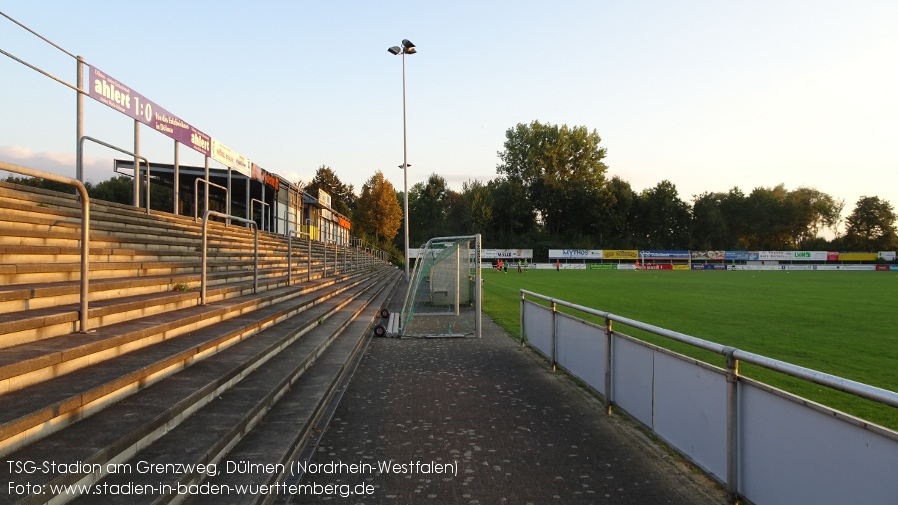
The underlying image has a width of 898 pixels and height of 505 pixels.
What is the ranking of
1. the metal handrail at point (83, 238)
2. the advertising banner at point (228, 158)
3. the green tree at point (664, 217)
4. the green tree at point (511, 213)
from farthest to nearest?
the green tree at point (664, 217), the green tree at point (511, 213), the advertising banner at point (228, 158), the metal handrail at point (83, 238)

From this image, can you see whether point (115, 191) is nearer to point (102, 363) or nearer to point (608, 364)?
point (102, 363)

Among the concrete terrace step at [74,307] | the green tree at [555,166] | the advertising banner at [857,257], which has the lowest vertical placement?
the concrete terrace step at [74,307]

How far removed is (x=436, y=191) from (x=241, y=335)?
9010 centimetres

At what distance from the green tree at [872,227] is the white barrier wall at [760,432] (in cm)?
11081

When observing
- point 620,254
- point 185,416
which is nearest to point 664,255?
point 620,254

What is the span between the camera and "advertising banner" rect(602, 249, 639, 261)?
8306 cm

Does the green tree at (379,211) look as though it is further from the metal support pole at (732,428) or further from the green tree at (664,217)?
the metal support pole at (732,428)

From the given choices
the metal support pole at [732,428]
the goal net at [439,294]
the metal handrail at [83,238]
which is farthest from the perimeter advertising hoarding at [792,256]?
the metal handrail at [83,238]

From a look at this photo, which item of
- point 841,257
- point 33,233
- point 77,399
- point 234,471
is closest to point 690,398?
point 234,471

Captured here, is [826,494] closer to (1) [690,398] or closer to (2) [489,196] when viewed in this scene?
(1) [690,398]

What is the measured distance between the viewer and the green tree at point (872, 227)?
3748 inches

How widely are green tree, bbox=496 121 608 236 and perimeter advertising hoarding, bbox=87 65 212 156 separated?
79.5 metres

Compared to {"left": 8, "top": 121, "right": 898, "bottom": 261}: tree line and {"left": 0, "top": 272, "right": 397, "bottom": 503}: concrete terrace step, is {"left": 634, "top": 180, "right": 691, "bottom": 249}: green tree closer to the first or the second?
{"left": 8, "top": 121, "right": 898, "bottom": 261}: tree line

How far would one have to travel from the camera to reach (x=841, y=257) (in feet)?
281
